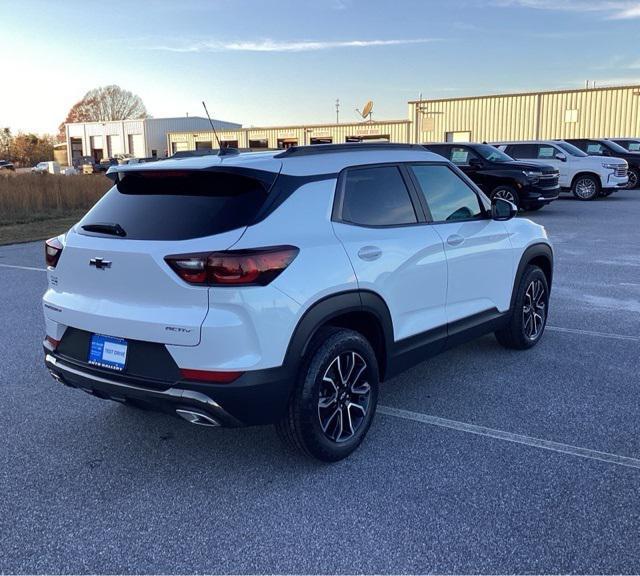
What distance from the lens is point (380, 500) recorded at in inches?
129

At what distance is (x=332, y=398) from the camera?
3.65 metres

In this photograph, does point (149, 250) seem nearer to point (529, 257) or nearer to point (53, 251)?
point (53, 251)

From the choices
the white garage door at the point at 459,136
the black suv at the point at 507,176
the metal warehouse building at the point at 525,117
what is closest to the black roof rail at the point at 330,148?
the black suv at the point at 507,176

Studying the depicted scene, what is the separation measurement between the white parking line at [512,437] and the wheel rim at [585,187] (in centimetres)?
1803

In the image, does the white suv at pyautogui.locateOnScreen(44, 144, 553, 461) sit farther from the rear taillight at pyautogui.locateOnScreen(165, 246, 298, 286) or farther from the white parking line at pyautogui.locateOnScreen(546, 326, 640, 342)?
the white parking line at pyautogui.locateOnScreen(546, 326, 640, 342)

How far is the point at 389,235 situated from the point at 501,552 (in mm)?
1893

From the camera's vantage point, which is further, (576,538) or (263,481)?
(263,481)

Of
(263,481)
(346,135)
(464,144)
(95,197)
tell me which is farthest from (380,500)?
(346,135)

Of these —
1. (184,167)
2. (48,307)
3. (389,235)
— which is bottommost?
(48,307)

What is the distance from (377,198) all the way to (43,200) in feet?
54.6

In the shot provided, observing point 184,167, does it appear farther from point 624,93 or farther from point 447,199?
point 624,93

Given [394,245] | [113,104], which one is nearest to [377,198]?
[394,245]

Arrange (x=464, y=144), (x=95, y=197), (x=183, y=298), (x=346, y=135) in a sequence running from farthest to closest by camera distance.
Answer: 1. (x=346, y=135)
2. (x=95, y=197)
3. (x=464, y=144)
4. (x=183, y=298)

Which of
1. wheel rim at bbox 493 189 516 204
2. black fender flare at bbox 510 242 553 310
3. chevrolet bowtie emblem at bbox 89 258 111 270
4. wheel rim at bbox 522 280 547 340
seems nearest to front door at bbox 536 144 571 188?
wheel rim at bbox 493 189 516 204
